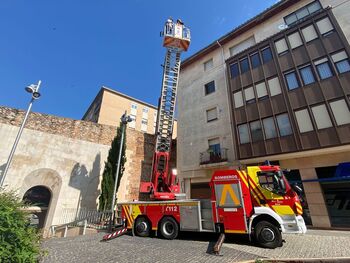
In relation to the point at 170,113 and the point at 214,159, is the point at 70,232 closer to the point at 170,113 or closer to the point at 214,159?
the point at 170,113

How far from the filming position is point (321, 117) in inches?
523

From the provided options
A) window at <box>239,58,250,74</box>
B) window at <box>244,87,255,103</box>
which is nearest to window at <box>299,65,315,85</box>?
window at <box>244,87,255,103</box>

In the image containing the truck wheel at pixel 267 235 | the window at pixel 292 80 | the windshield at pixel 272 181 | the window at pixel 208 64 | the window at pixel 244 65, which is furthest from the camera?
the window at pixel 208 64

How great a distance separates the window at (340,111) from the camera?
12.4 meters

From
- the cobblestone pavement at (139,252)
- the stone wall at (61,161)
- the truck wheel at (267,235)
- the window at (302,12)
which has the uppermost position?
the window at (302,12)

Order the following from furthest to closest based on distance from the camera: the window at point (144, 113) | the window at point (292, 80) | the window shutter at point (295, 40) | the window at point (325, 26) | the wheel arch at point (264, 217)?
the window at point (144, 113)
the window shutter at point (295, 40)
the window at point (292, 80)
the window at point (325, 26)
the wheel arch at point (264, 217)

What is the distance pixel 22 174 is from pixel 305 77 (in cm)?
2308

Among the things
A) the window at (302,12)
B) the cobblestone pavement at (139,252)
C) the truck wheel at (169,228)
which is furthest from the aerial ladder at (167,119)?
the window at (302,12)

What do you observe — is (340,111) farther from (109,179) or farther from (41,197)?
(41,197)

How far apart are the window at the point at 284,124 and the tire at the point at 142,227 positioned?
11465 mm

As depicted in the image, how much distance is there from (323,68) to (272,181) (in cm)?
1097

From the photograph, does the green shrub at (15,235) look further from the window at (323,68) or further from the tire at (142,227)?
the window at (323,68)

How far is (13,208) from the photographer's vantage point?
4391mm

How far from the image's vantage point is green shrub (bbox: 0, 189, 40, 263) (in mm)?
3852
